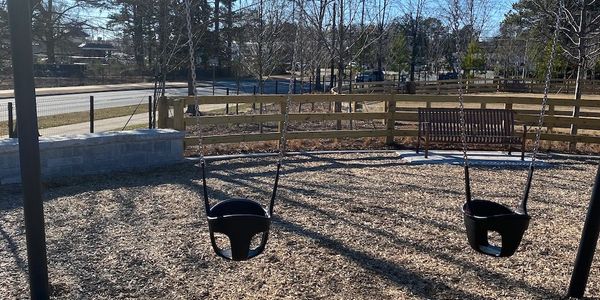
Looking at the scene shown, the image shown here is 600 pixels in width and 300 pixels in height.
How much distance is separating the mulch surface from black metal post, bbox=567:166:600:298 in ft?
0.41

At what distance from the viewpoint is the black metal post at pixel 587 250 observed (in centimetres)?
372

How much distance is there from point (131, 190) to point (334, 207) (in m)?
2.44

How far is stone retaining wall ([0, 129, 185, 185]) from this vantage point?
21.4ft

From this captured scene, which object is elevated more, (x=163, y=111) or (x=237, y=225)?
(x=163, y=111)

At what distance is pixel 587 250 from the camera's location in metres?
3.77

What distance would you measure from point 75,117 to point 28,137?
1453 centimetres

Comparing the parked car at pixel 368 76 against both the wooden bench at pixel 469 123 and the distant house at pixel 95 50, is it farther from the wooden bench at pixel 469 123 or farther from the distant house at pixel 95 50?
the wooden bench at pixel 469 123

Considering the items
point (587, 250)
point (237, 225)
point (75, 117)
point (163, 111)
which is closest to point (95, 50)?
point (75, 117)

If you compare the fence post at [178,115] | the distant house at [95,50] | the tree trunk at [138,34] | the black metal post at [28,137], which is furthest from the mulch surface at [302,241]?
the distant house at [95,50]

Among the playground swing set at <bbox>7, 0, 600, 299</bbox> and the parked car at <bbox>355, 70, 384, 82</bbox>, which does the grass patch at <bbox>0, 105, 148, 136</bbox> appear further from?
the parked car at <bbox>355, 70, 384, 82</bbox>

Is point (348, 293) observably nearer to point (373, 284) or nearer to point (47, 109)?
point (373, 284)

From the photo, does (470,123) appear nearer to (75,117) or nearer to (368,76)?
(75,117)

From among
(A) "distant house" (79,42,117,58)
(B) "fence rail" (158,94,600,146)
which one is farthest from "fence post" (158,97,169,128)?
(A) "distant house" (79,42,117,58)

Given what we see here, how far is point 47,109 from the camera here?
19.5m
